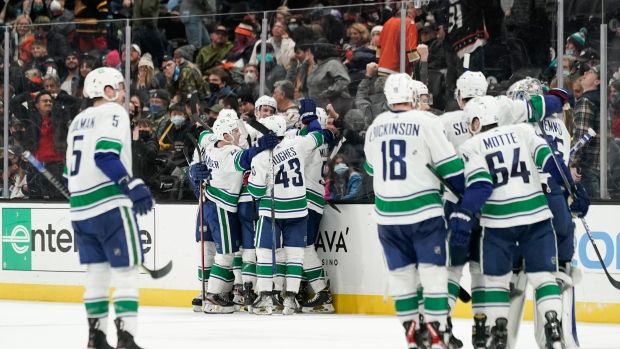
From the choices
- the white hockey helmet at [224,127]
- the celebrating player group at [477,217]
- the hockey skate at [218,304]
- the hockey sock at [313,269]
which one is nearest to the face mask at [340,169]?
the hockey sock at [313,269]

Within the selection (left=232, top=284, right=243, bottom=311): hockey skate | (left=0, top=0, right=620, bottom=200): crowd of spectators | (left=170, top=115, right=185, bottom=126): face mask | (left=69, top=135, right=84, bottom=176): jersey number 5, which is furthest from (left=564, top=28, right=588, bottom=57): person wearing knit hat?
(left=69, top=135, right=84, bottom=176): jersey number 5

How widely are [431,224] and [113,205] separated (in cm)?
169

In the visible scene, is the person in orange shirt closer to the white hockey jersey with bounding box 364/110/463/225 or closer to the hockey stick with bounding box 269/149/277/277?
the hockey stick with bounding box 269/149/277/277

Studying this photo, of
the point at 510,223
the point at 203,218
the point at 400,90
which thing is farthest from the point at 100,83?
the point at 203,218

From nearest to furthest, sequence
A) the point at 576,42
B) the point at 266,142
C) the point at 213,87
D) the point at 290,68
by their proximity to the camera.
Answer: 1. the point at 576,42
2. the point at 266,142
3. the point at 290,68
4. the point at 213,87

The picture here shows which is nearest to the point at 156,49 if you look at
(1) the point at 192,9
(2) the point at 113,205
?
(1) the point at 192,9

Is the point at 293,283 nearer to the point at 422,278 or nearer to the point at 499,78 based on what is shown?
the point at 499,78

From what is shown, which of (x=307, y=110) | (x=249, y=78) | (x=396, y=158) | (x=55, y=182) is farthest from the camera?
(x=249, y=78)

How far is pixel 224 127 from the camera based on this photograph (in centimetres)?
945

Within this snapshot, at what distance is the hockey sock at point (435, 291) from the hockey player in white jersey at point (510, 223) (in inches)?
13.9

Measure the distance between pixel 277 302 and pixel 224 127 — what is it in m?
1.45

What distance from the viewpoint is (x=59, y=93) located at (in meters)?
10.7

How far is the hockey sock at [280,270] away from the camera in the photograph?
945 centimetres

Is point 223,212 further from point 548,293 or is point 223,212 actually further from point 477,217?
point 548,293
